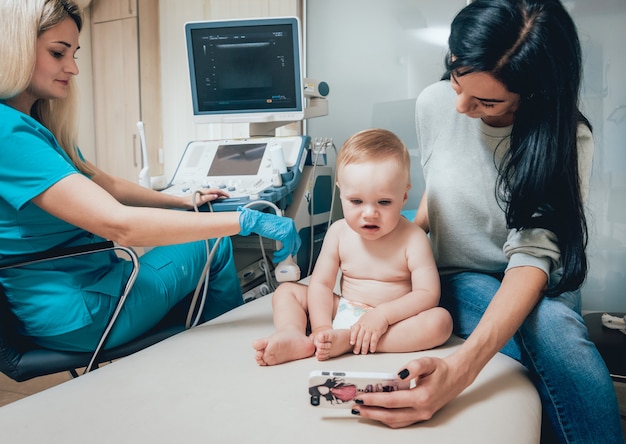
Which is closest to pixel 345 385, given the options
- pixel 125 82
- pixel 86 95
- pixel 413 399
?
pixel 413 399

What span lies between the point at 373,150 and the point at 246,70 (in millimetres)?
1140

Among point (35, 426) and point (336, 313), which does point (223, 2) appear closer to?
point (336, 313)

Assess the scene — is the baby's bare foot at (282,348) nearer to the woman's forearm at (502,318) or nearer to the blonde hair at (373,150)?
the woman's forearm at (502,318)

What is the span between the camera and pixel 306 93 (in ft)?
7.14

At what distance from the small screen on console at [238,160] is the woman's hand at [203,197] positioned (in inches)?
10.4

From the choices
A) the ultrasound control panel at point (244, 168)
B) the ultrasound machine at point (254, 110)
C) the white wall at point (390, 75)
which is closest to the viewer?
the ultrasound control panel at point (244, 168)

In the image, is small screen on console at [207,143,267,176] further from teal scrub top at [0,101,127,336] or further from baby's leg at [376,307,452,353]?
baby's leg at [376,307,452,353]

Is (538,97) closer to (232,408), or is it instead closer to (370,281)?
(370,281)

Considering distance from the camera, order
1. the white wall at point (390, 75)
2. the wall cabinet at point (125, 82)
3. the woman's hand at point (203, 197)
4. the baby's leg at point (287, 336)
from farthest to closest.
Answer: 1. the wall cabinet at point (125, 82)
2. the white wall at point (390, 75)
3. the woman's hand at point (203, 197)
4. the baby's leg at point (287, 336)

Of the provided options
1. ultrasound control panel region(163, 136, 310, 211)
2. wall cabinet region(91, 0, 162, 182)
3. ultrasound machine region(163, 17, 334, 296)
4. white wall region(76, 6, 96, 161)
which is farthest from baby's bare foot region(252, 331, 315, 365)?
white wall region(76, 6, 96, 161)

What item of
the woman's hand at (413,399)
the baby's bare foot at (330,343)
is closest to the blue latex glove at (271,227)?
the baby's bare foot at (330,343)

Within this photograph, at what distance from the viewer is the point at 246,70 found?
2.10 m

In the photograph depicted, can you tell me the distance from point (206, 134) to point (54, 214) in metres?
2.23

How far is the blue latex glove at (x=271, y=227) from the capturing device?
1168mm
